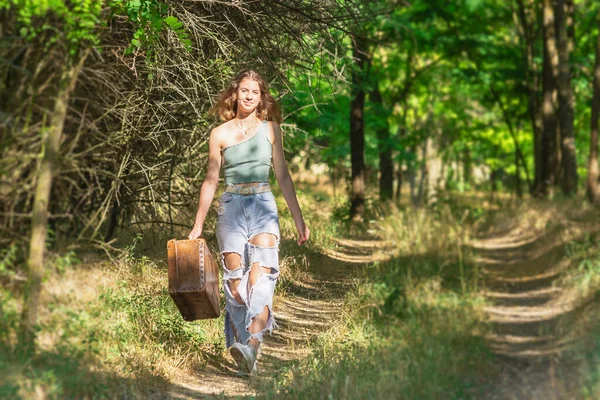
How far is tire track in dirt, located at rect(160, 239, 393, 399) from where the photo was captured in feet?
20.4

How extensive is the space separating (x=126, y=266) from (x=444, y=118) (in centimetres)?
2471

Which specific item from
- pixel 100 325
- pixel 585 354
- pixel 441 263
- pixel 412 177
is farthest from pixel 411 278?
pixel 412 177

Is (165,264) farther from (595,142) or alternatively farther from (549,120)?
(549,120)

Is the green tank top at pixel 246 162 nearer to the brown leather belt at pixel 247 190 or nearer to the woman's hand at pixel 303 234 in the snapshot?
the brown leather belt at pixel 247 190

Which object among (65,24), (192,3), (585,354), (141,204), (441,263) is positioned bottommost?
(585,354)

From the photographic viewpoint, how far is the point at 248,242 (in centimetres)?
610

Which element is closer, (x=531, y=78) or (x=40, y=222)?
(x=40, y=222)

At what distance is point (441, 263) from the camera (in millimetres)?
6668

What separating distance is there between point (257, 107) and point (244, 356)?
6.18 feet

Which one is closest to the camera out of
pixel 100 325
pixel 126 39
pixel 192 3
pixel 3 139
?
pixel 3 139

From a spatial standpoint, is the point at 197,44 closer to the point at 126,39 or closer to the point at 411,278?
the point at 126,39

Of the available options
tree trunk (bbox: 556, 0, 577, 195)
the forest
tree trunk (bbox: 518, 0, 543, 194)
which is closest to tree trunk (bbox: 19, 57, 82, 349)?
the forest

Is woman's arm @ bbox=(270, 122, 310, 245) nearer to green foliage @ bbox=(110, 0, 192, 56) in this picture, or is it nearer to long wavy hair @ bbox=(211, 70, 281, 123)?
long wavy hair @ bbox=(211, 70, 281, 123)

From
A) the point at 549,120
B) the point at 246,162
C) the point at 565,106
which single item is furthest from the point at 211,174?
the point at 549,120
